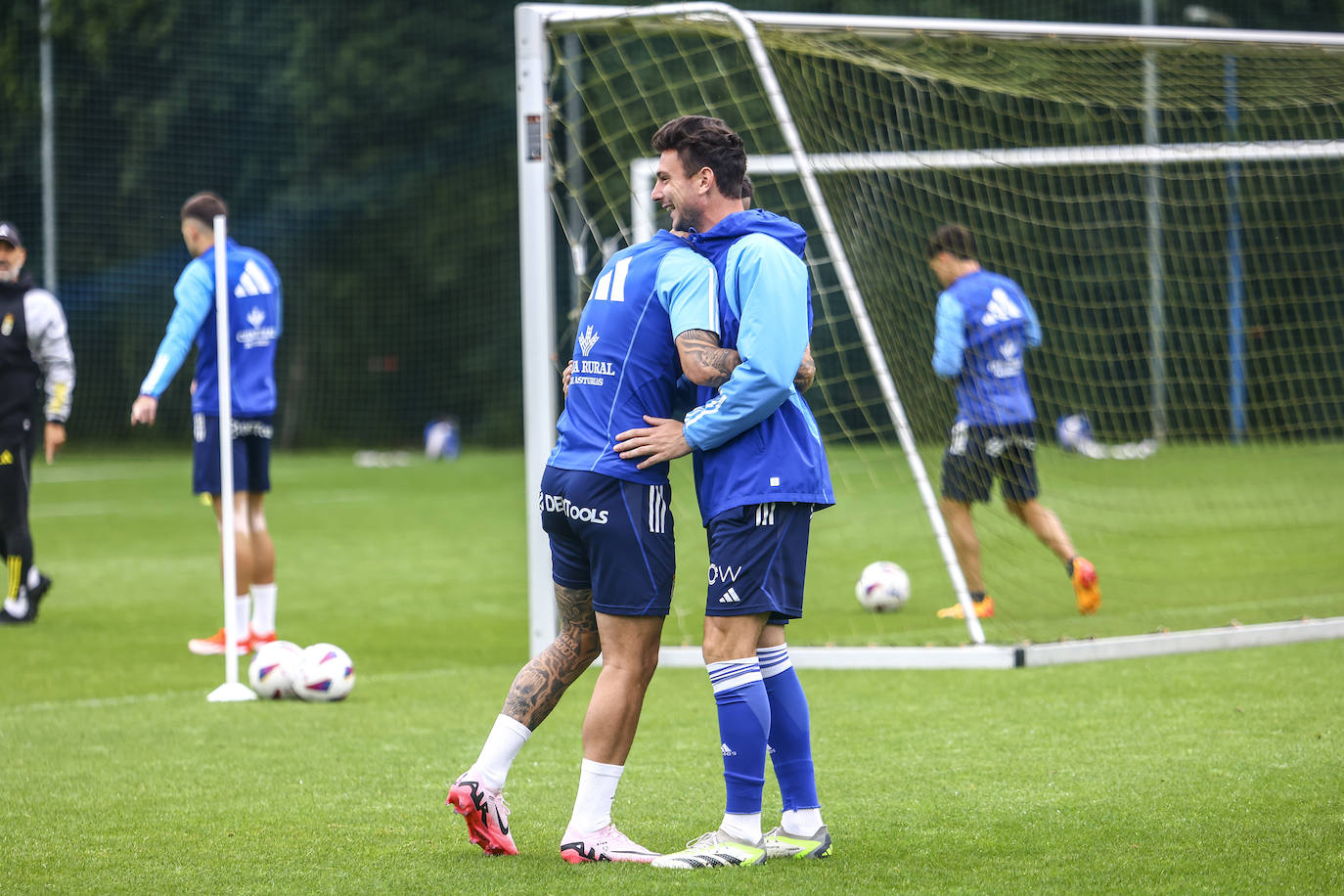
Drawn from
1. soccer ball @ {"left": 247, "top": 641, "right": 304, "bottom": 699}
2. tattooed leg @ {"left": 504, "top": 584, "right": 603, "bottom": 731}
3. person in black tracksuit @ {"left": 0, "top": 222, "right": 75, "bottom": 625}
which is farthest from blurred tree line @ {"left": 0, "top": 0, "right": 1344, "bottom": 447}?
tattooed leg @ {"left": 504, "top": 584, "right": 603, "bottom": 731}

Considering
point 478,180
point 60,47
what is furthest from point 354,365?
point 60,47

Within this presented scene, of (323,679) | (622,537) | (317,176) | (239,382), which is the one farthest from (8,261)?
(317,176)

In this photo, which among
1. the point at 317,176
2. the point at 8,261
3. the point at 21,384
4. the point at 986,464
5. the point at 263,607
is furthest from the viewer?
the point at 317,176

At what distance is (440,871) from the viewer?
3.87 metres

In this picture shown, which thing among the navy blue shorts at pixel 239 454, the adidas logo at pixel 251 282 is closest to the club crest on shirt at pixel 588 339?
the navy blue shorts at pixel 239 454

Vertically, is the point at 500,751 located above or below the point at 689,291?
below

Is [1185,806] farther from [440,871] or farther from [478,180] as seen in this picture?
[478,180]

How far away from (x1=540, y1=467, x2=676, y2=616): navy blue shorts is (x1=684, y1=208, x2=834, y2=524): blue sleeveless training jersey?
148mm

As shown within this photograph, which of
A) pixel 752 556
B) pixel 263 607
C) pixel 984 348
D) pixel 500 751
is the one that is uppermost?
pixel 984 348

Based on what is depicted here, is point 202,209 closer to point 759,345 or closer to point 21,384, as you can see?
point 21,384

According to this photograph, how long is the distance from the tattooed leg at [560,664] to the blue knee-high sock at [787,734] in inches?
19.0

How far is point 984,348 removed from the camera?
823cm

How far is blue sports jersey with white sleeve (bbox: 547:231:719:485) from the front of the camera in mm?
3891

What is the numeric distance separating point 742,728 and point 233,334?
15.2 feet
